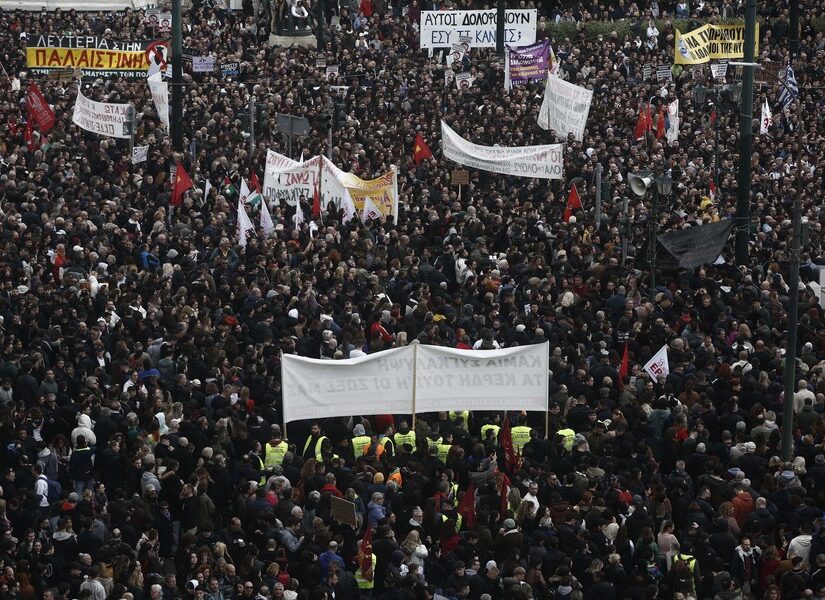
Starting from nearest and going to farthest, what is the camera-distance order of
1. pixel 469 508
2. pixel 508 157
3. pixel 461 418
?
1. pixel 469 508
2. pixel 461 418
3. pixel 508 157

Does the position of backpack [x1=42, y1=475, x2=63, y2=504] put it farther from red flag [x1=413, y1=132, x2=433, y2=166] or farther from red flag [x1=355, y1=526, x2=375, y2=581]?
red flag [x1=413, y1=132, x2=433, y2=166]

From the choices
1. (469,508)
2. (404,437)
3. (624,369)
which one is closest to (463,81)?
(624,369)

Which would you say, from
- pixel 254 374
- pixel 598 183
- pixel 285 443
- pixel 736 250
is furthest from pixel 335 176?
pixel 285 443

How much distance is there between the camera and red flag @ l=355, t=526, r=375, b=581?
15.9m

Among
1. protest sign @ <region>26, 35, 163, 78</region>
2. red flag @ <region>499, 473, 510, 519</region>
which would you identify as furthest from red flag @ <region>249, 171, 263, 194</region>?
red flag @ <region>499, 473, 510, 519</region>

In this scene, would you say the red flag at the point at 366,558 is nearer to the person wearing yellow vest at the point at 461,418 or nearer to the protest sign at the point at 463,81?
the person wearing yellow vest at the point at 461,418

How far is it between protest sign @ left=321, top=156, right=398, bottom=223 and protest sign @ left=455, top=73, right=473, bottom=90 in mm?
8758

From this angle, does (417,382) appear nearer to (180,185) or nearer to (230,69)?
(180,185)

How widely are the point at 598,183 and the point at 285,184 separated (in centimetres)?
483

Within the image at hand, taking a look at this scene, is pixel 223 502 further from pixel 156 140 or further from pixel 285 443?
pixel 156 140

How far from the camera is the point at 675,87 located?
38.1 metres

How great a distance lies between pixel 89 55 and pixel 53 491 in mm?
19251

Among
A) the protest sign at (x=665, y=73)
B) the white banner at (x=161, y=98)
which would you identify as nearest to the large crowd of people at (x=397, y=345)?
the white banner at (x=161, y=98)

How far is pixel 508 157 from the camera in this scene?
97.8ft
